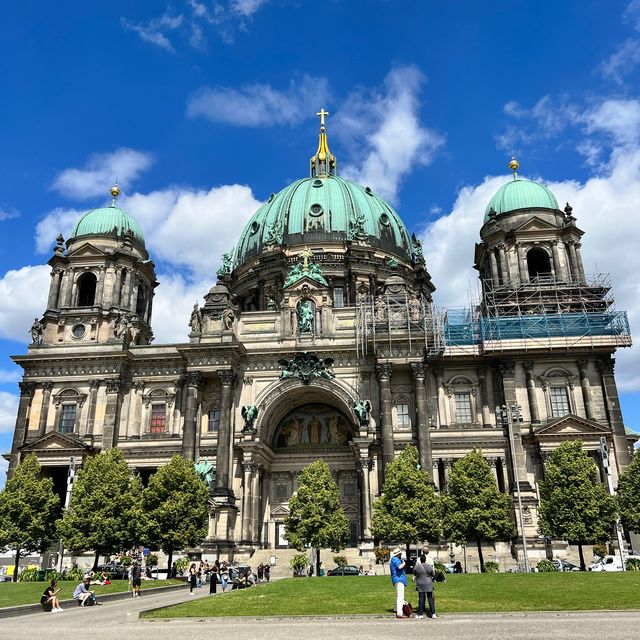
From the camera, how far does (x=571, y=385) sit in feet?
173

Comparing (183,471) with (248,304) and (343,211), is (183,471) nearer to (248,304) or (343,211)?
(248,304)

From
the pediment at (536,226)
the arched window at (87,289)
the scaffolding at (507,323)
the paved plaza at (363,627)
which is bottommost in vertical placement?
the paved plaza at (363,627)

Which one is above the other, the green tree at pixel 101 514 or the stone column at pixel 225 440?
the stone column at pixel 225 440

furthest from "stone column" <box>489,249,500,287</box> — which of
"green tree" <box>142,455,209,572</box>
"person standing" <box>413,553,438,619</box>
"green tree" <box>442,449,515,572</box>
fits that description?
"person standing" <box>413,553,438,619</box>

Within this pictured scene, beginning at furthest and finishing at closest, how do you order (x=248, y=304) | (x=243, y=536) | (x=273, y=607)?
(x=248, y=304), (x=243, y=536), (x=273, y=607)

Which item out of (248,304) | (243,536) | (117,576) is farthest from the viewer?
(248,304)

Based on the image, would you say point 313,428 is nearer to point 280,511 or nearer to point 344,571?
point 280,511

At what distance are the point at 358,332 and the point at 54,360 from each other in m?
26.5

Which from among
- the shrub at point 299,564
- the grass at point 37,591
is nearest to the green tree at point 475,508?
the shrub at point 299,564

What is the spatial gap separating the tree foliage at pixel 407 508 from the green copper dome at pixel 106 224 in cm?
3635

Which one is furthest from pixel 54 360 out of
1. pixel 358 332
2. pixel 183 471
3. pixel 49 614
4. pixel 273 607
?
pixel 273 607

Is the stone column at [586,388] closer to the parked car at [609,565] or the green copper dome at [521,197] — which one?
the parked car at [609,565]

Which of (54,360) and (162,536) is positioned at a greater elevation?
(54,360)

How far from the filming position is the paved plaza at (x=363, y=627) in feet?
45.5
